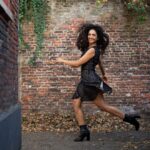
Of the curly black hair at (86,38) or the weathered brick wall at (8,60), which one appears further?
the curly black hair at (86,38)

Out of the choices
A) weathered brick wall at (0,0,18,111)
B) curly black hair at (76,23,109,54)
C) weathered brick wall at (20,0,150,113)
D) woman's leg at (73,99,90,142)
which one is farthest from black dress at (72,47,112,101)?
weathered brick wall at (20,0,150,113)

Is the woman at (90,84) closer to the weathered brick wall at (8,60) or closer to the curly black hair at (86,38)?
the curly black hair at (86,38)

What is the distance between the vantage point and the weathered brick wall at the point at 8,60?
18.0 ft

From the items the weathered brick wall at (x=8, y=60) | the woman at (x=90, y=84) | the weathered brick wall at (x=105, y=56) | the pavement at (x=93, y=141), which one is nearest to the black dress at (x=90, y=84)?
the woman at (x=90, y=84)

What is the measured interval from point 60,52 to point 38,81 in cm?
93

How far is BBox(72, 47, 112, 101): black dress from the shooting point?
7.91 meters

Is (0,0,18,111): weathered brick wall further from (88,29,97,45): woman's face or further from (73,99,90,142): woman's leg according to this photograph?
(88,29,97,45): woman's face

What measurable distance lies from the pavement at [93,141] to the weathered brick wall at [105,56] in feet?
9.06

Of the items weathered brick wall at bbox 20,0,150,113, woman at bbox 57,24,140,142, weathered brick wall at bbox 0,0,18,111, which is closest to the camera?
weathered brick wall at bbox 0,0,18,111

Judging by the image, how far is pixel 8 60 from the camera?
20.1 ft

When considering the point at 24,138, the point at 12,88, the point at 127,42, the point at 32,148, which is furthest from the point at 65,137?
the point at 127,42

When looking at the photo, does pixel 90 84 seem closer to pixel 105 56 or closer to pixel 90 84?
pixel 90 84

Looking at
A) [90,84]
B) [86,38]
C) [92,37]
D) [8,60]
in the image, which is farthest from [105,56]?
[8,60]

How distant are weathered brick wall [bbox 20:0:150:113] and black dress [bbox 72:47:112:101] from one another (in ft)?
13.2
